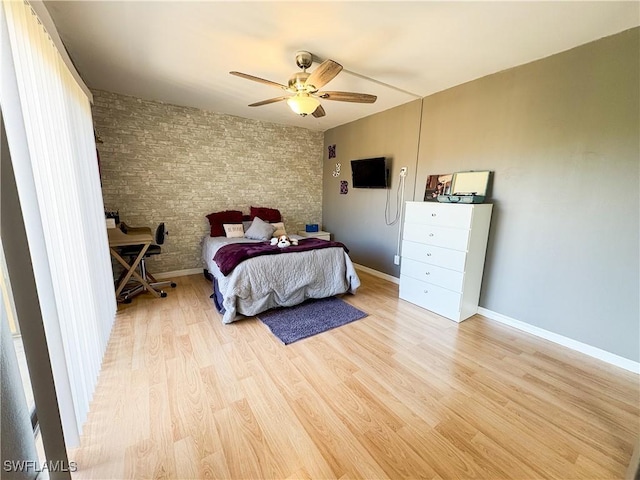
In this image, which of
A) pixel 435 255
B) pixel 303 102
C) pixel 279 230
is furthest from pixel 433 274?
pixel 279 230

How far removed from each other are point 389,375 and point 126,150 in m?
4.01

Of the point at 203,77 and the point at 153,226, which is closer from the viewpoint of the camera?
the point at 203,77

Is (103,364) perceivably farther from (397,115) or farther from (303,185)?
(397,115)

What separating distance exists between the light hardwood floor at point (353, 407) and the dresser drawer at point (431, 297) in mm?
333

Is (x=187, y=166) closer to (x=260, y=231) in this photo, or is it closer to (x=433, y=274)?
(x=260, y=231)

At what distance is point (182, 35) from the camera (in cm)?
199

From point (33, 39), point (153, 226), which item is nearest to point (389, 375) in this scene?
point (33, 39)

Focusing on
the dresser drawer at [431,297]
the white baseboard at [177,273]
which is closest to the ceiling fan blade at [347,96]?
the dresser drawer at [431,297]

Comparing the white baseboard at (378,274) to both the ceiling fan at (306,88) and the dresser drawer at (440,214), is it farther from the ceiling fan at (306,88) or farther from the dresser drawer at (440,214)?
the ceiling fan at (306,88)

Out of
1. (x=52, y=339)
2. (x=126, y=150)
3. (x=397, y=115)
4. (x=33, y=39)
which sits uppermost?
(x=397, y=115)

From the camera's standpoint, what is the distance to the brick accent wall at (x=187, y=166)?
3.34m

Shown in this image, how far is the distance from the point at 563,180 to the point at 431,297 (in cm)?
159

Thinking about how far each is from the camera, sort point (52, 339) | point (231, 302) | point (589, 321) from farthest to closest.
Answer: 1. point (231, 302)
2. point (589, 321)
3. point (52, 339)

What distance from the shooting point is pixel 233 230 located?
3.86 m
